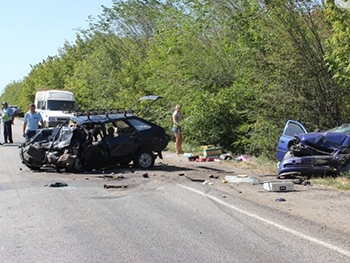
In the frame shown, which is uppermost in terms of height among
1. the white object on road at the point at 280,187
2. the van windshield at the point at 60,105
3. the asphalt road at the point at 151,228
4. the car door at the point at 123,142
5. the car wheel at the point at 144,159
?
the van windshield at the point at 60,105

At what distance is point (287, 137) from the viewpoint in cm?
1367

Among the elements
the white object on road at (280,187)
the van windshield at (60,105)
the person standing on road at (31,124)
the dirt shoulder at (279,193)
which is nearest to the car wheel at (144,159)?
the dirt shoulder at (279,193)

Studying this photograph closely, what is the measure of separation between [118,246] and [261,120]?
1160 centimetres

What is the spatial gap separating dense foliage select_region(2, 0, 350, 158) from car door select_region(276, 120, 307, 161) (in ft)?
5.61

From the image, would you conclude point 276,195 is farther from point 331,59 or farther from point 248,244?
point 331,59

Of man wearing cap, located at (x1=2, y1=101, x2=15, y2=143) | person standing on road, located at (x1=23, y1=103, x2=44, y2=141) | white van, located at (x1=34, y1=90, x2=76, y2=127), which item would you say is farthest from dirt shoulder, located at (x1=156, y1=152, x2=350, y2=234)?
white van, located at (x1=34, y1=90, x2=76, y2=127)

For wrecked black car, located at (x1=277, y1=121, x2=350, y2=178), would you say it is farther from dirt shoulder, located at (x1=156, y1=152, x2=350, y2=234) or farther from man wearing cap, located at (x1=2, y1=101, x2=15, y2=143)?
man wearing cap, located at (x1=2, y1=101, x2=15, y2=143)

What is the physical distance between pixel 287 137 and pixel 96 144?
4.99m

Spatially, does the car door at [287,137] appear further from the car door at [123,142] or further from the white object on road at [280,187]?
the car door at [123,142]

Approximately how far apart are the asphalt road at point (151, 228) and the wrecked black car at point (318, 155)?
219 cm

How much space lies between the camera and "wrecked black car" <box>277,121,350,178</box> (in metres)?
11.8

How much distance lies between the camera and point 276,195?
10297 millimetres

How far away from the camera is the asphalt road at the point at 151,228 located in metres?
6.32

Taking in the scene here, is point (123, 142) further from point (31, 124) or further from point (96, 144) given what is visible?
point (31, 124)
